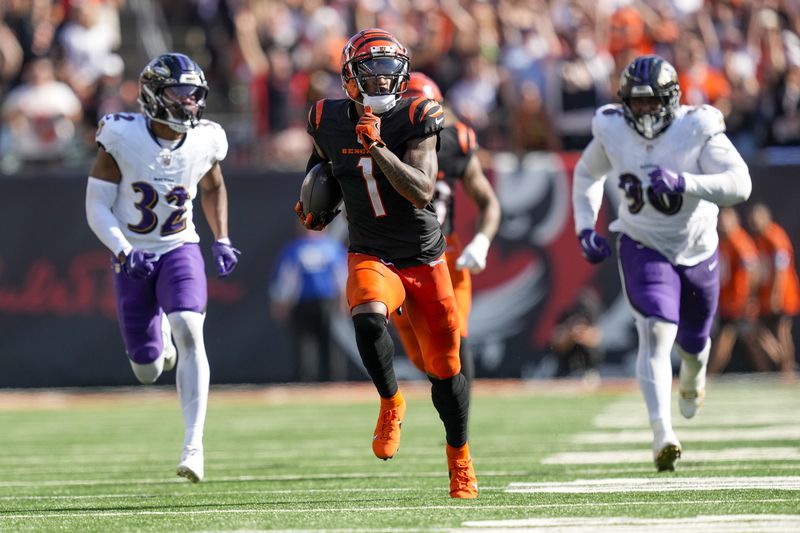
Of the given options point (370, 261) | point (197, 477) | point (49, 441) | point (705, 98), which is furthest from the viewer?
point (705, 98)

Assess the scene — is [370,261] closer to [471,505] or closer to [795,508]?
Answer: [471,505]

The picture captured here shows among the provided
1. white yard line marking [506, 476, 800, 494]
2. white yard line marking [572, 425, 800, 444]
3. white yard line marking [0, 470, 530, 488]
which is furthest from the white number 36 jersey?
white yard line marking [572, 425, 800, 444]

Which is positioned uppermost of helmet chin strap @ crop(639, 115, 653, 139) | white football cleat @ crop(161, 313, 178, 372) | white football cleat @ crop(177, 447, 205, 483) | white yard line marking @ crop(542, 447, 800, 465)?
helmet chin strap @ crop(639, 115, 653, 139)

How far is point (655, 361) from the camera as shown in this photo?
20.9ft

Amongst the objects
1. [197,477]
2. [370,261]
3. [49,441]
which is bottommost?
[49,441]

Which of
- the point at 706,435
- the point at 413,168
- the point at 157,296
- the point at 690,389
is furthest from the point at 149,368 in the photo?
the point at 706,435

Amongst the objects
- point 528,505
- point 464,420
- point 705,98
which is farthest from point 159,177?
point 705,98

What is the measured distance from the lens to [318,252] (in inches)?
520

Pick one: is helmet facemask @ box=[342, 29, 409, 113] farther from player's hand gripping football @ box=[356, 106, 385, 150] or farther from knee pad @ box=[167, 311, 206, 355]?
knee pad @ box=[167, 311, 206, 355]

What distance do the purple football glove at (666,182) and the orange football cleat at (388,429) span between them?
158cm

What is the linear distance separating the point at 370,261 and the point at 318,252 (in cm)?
791

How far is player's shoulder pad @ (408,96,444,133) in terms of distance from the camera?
17.3 feet

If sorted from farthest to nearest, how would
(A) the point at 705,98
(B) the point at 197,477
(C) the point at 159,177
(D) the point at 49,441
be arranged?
1. (A) the point at 705,98
2. (D) the point at 49,441
3. (C) the point at 159,177
4. (B) the point at 197,477

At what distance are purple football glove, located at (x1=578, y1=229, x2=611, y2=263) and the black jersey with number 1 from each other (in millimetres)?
1344
